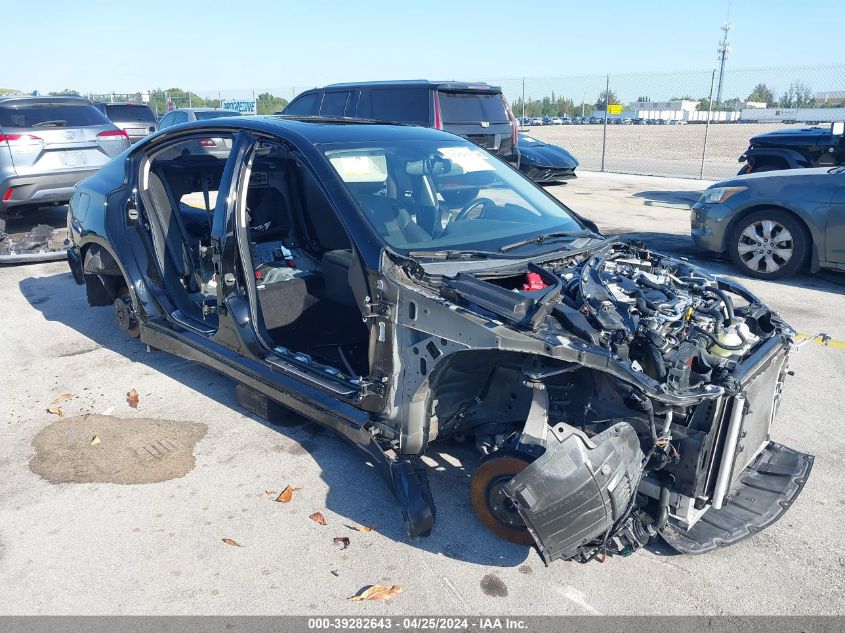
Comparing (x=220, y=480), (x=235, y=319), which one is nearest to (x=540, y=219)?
(x=235, y=319)

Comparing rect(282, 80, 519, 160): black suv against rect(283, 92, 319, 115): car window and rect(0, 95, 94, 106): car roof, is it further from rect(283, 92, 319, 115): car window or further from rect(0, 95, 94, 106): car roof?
rect(0, 95, 94, 106): car roof

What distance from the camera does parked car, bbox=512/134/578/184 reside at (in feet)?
45.1

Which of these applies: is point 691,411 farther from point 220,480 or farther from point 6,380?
point 6,380

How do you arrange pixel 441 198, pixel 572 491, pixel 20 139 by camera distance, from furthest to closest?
pixel 20 139
pixel 441 198
pixel 572 491

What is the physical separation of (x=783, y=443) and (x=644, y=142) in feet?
96.7

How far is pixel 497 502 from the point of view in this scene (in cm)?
304

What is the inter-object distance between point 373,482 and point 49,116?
8.28m

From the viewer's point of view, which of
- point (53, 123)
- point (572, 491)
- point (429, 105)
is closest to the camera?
point (572, 491)

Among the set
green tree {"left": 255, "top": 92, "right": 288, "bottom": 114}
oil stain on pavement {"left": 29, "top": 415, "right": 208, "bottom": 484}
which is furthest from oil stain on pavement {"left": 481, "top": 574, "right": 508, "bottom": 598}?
green tree {"left": 255, "top": 92, "right": 288, "bottom": 114}

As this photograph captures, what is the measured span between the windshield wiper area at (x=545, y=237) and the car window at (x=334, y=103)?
295 inches

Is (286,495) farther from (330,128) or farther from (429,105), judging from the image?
(429,105)

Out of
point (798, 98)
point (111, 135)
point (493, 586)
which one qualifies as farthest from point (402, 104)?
point (798, 98)

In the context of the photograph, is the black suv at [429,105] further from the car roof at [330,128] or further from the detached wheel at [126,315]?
the car roof at [330,128]

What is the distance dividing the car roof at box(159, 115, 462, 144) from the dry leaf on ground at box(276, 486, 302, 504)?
1829 millimetres
